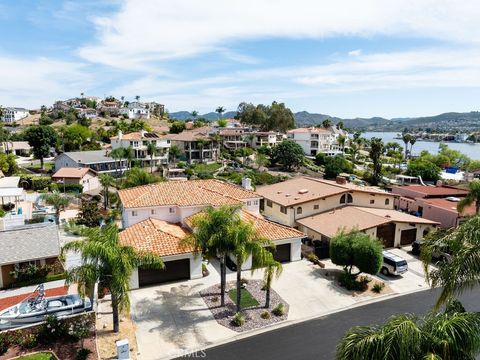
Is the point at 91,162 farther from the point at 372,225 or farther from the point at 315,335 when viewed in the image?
the point at 315,335

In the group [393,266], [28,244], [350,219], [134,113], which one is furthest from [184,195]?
[134,113]

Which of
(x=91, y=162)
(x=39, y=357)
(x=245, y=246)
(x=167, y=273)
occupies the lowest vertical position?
(x=39, y=357)

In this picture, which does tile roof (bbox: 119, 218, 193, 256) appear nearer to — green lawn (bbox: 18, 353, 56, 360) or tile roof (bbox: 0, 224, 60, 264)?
tile roof (bbox: 0, 224, 60, 264)

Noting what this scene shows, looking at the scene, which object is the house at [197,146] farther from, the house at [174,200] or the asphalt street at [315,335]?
the asphalt street at [315,335]

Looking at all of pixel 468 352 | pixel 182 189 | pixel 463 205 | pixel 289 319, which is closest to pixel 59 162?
pixel 182 189

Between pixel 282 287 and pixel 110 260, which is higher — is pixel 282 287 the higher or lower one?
the lower one

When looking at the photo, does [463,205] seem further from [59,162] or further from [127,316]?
[59,162]
